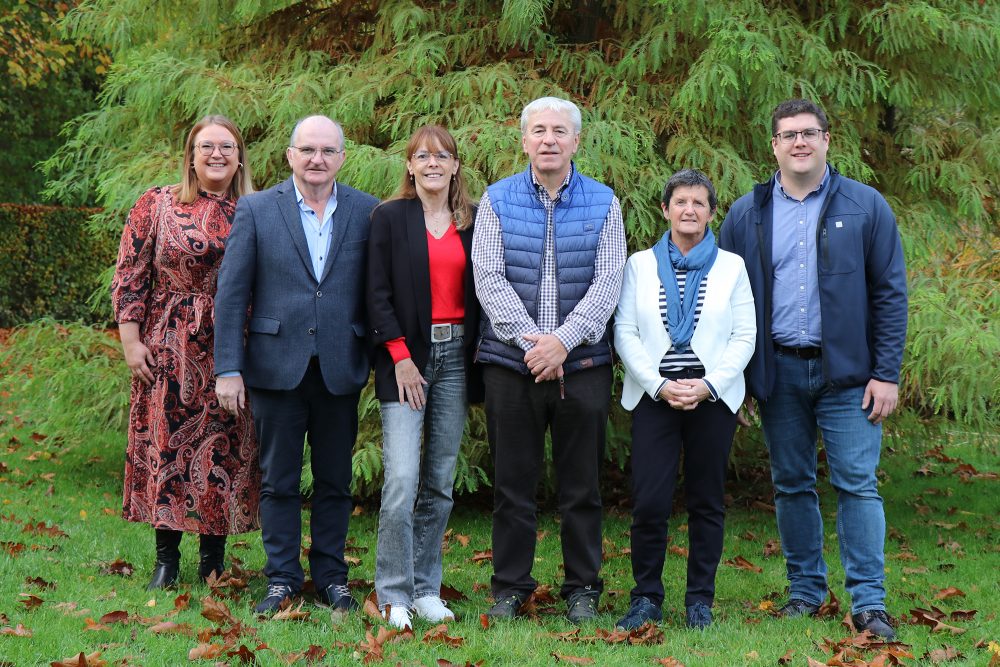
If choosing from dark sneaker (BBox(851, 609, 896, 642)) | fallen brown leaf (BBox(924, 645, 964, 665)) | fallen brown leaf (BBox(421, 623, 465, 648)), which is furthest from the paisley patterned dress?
fallen brown leaf (BBox(924, 645, 964, 665))

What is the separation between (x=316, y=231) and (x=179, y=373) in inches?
A: 33.8

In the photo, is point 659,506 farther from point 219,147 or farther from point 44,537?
point 44,537

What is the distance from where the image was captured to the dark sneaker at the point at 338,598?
13.6 ft

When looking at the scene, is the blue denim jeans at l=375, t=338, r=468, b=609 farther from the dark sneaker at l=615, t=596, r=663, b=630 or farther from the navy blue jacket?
the navy blue jacket

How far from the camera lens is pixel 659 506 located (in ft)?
13.3

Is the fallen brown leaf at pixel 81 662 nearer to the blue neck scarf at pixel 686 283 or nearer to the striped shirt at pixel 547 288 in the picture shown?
the striped shirt at pixel 547 288

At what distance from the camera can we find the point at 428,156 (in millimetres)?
4020

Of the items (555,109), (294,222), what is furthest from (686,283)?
(294,222)

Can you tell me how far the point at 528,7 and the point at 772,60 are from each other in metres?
1.41

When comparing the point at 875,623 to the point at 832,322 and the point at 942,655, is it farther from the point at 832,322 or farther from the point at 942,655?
the point at 832,322

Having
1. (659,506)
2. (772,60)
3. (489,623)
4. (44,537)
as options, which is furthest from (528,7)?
(44,537)

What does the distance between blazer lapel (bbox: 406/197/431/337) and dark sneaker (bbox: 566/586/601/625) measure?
1248 millimetres

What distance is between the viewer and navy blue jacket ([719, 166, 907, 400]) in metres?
3.94

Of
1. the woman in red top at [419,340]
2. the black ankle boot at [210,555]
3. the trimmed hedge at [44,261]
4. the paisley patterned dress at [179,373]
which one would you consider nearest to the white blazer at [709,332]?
the woman in red top at [419,340]
